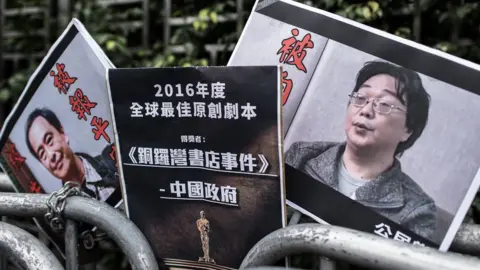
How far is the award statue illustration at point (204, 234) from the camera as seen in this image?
1566 millimetres

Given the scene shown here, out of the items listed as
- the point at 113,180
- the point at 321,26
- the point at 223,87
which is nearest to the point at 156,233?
the point at 113,180

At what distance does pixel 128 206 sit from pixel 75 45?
1.64 ft

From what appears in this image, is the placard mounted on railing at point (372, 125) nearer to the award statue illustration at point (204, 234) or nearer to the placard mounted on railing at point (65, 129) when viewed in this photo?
the award statue illustration at point (204, 234)

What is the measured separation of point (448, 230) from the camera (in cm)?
129

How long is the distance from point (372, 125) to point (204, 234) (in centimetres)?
53

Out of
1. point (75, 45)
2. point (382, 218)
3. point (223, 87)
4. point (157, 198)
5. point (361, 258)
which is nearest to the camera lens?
point (361, 258)

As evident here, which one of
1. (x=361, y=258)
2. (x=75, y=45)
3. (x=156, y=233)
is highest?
(x=75, y=45)

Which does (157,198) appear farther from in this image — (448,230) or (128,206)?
(448,230)

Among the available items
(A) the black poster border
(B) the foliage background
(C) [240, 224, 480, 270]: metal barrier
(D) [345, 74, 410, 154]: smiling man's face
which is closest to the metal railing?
(C) [240, 224, 480, 270]: metal barrier

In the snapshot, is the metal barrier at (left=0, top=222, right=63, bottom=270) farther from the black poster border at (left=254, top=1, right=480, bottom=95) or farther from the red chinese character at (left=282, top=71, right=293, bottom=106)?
the black poster border at (left=254, top=1, right=480, bottom=95)

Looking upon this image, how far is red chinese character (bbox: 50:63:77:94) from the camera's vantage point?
70.6 inches

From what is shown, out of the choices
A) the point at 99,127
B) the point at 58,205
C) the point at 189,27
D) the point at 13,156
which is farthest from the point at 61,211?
the point at 189,27

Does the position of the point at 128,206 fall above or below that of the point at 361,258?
below

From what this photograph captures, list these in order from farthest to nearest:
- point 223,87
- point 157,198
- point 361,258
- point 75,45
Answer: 1. point 75,45
2. point 157,198
3. point 223,87
4. point 361,258
